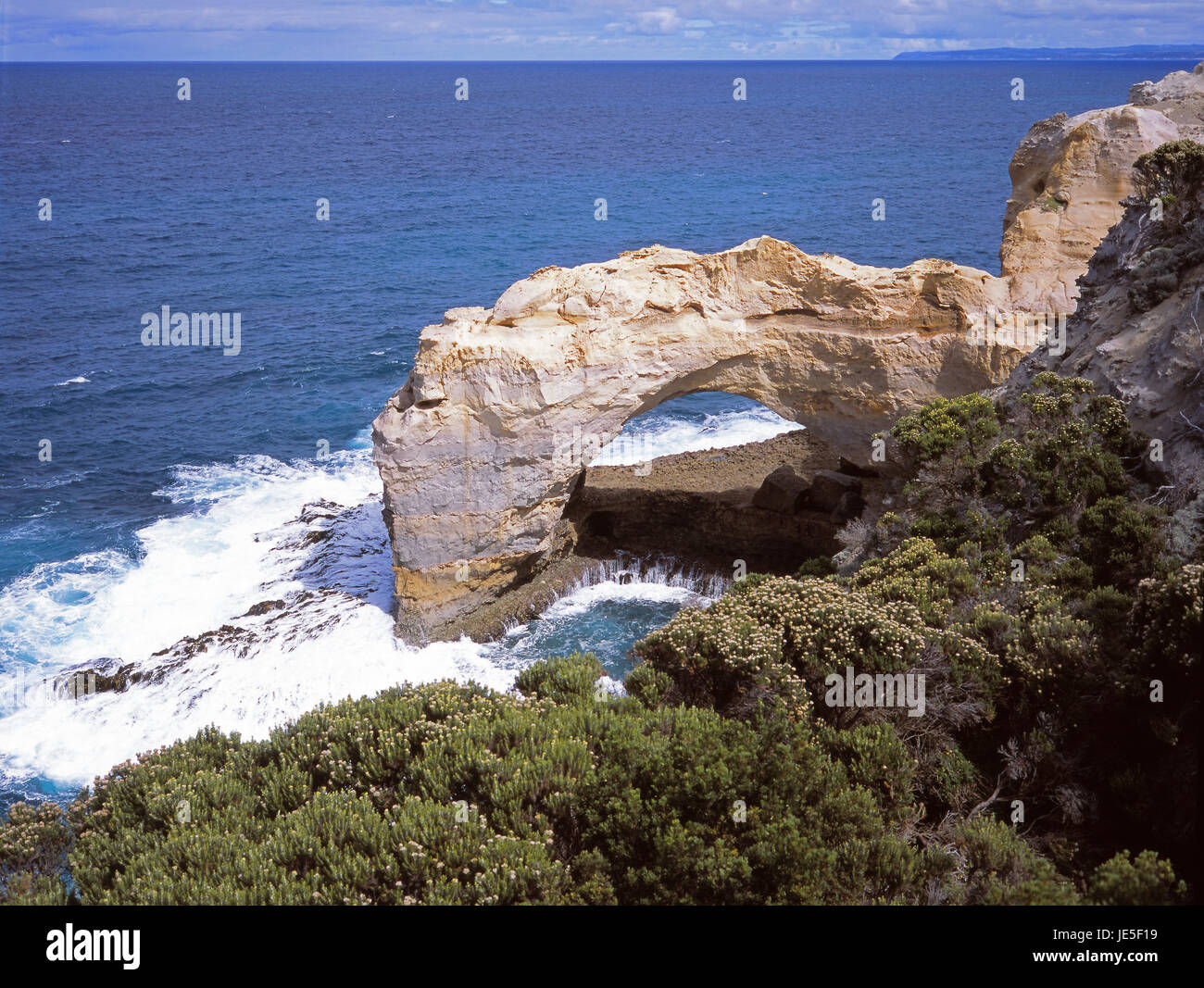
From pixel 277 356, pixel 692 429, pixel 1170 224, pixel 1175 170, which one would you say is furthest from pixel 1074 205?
pixel 277 356

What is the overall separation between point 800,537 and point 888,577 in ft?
35.1

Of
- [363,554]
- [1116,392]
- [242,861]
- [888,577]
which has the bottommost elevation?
[363,554]

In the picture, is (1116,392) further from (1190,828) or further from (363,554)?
(363,554)

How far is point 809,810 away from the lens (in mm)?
9758

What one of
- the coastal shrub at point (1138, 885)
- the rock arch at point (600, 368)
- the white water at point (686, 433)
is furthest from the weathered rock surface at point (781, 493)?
the coastal shrub at point (1138, 885)

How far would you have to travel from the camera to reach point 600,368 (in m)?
22.7

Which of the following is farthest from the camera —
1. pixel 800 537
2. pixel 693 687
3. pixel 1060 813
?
pixel 800 537

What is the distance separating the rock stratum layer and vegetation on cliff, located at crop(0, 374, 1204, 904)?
30.4ft

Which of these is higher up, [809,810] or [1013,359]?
[1013,359]

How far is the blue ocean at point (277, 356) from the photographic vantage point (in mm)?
22250

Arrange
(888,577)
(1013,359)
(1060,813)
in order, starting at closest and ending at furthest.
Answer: (1060,813) → (888,577) → (1013,359)

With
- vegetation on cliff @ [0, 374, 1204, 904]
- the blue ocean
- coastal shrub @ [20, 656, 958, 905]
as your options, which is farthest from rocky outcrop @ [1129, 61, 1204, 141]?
coastal shrub @ [20, 656, 958, 905]

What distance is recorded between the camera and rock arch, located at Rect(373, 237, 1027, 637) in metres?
21.9
